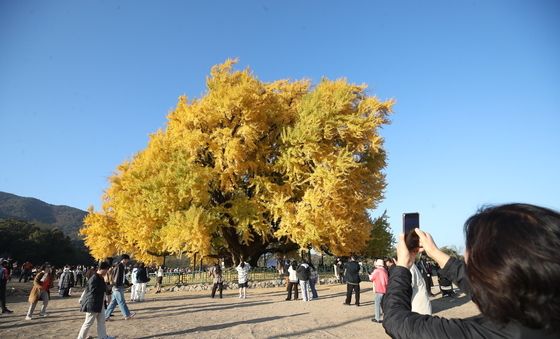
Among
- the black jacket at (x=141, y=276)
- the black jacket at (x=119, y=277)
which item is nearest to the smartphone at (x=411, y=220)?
the black jacket at (x=119, y=277)

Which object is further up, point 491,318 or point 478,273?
point 478,273

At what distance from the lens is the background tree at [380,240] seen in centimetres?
3591

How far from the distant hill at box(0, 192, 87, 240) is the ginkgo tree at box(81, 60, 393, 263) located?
391 ft

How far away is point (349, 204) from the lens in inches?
983

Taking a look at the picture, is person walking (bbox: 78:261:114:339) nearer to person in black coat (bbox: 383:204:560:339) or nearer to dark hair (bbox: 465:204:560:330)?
person in black coat (bbox: 383:204:560:339)

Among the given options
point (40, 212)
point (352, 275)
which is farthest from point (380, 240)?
point (40, 212)

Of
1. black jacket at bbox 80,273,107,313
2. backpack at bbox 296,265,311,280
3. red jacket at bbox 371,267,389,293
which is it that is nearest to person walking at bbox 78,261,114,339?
black jacket at bbox 80,273,107,313

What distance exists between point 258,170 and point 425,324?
25.1 m

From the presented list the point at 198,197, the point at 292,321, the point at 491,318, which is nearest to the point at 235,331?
the point at 292,321

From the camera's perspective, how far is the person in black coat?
1.25 m

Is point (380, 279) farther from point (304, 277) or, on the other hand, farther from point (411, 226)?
point (411, 226)

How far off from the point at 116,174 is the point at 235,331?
88.4 feet

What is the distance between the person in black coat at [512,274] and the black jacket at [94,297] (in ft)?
27.2

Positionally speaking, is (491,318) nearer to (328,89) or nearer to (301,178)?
(301,178)
